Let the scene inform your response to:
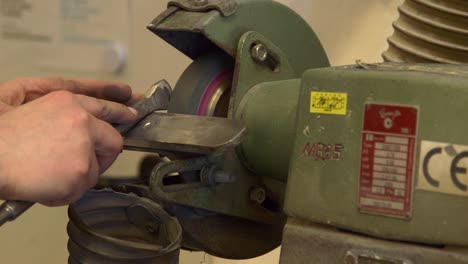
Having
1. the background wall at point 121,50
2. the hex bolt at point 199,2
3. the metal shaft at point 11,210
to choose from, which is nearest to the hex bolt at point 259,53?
the hex bolt at point 199,2

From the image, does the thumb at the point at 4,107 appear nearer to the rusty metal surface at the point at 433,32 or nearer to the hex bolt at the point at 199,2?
the hex bolt at the point at 199,2

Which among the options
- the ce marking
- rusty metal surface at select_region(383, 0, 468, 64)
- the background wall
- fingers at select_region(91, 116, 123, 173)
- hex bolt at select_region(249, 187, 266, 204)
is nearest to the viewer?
the ce marking

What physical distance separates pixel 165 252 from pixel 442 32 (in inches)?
26.3

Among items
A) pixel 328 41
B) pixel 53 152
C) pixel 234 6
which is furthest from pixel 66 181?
pixel 328 41

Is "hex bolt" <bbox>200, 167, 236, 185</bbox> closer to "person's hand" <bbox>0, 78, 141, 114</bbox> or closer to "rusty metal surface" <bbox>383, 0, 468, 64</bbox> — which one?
"person's hand" <bbox>0, 78, 141, 114</bbox>

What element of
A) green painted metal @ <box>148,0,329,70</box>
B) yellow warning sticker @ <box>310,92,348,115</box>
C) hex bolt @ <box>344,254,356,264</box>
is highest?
green painted metal @ <box>148,0,329,70</box>

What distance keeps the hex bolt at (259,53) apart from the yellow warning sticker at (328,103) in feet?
0.83

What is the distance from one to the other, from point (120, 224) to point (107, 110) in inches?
7.4

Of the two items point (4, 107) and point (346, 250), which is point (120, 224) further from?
point (346, 250)

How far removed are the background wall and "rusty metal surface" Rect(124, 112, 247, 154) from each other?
0.72m

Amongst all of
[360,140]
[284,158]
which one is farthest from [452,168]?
[284,158]

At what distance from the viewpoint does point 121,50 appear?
1.58m

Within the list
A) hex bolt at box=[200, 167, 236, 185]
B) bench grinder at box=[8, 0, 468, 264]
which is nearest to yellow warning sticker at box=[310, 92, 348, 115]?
bench grinder at box=[8, 0, 468, 264]

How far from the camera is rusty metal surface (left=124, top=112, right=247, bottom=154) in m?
0.81
